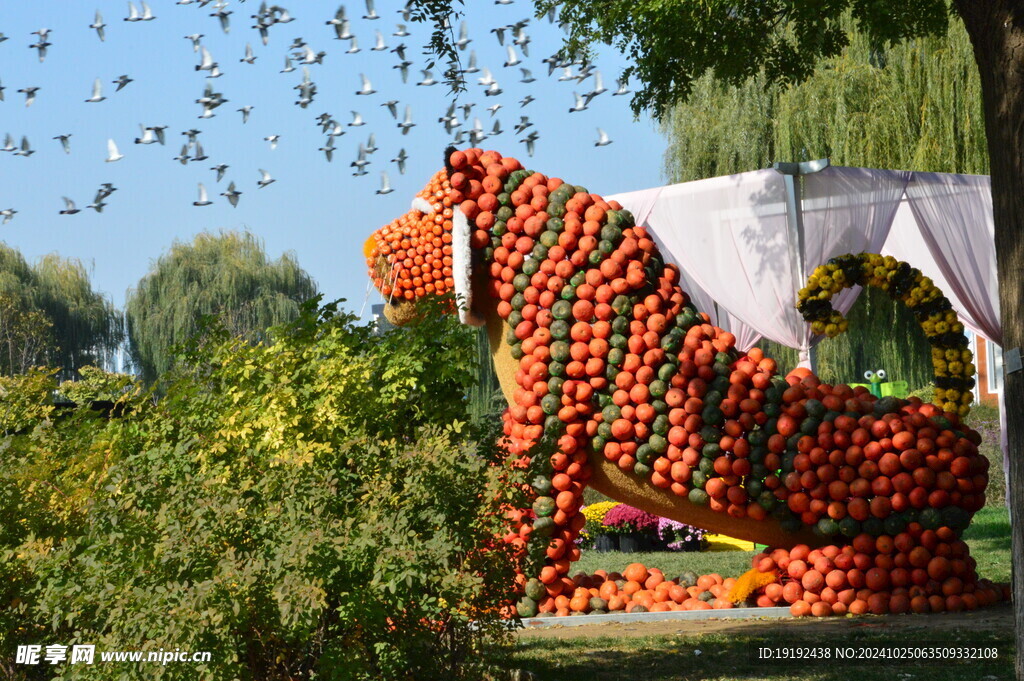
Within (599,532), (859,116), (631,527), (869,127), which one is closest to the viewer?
(631,527)

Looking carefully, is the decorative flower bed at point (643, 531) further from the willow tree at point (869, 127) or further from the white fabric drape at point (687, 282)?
the willow tree at point (869, 127)

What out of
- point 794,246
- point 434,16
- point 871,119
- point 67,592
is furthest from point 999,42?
point 871,119

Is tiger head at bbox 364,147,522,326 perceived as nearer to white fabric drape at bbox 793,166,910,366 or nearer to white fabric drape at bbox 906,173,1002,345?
white fabric drape at bbox 793,166,910,366

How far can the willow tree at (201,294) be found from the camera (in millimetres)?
27719

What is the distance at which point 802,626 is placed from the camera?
234 inches

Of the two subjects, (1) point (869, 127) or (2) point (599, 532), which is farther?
(1) point (869, 127)

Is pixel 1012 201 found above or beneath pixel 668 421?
above

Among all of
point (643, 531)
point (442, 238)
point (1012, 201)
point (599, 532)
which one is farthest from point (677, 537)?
point (1012, 201)

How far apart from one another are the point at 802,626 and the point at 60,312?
86.5 ft

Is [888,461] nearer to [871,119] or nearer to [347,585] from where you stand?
[347,585]

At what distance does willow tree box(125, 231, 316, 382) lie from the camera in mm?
27719

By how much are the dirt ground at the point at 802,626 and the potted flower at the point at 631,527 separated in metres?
4.55

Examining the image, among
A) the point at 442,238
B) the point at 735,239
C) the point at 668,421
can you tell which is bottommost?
the point at 668,421

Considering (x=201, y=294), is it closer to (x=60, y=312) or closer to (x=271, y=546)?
(x=60, y=312)
